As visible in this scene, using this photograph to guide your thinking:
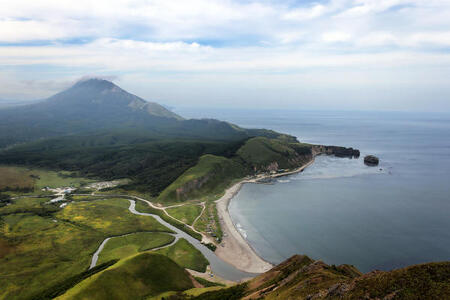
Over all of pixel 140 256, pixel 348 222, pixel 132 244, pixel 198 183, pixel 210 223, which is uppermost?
pixel 140 256

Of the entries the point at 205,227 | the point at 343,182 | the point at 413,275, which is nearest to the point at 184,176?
the point at 205,227

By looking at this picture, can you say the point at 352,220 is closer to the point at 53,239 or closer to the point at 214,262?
the point at 214,262

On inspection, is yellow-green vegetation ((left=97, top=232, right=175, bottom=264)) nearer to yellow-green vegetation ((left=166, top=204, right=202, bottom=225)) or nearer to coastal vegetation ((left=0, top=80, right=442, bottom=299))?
coastal vegetation ((left=0, top=80, right=442, bottom=299))

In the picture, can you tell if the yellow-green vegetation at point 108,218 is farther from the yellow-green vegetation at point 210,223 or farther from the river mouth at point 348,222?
the river mouth at point 348,222

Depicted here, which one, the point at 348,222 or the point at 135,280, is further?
the point at 348,222

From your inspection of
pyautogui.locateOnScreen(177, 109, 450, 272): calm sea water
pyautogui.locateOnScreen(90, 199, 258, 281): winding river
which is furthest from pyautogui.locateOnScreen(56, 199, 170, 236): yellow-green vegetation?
pyautogui.locateOnScreen(177, 109, 450, 272): calm sea water

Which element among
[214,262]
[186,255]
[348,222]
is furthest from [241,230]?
[348,222]
